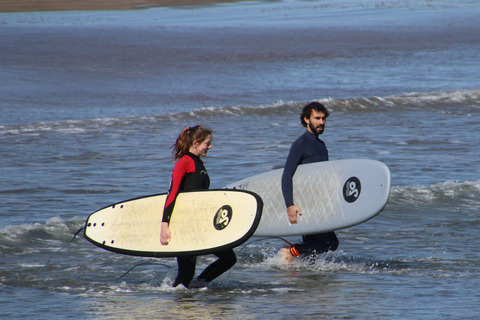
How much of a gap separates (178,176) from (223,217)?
58 centimetres

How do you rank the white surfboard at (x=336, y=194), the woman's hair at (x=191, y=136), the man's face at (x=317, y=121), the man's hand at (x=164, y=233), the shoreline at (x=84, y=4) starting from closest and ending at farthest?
the woman's hair at (x=191, y=136) → the man's hand at (x=164, y=233) → the man's face at (x=317, y=121) → the white surfboard at (x=336, y=194) → the shoreline at (x=84, y=4)

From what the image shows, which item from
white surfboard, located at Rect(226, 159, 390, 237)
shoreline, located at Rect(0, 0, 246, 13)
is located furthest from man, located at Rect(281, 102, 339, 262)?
shoreline, located at Rect(0, 0, 246, 13)

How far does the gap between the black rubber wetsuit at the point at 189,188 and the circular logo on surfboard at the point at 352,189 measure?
1.31m

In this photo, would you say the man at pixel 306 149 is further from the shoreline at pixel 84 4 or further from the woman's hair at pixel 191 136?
the shoreline at pixel 84 4

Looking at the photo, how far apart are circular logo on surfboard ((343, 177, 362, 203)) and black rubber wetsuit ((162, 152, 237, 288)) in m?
1.31

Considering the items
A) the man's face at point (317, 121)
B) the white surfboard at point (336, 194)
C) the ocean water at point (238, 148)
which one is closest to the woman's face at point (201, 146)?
the man's face at point (317, 121)

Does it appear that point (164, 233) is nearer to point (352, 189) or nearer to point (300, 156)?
point (300, 156)

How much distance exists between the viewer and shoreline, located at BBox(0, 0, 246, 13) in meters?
40.1

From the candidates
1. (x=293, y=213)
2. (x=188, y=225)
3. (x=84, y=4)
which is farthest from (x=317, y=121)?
(x=84, y=4)

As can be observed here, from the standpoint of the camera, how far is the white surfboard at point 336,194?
6086mm

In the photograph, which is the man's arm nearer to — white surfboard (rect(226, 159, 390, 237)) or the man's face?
the man's face

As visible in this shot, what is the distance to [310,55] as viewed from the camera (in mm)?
23719

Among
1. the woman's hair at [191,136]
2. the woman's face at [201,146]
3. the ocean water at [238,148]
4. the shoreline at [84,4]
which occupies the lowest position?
the ocean water at [238,148]

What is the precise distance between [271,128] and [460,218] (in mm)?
6278
